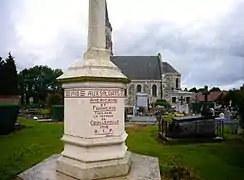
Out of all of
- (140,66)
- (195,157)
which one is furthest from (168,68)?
(195,157)

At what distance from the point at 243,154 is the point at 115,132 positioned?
6.65 metres

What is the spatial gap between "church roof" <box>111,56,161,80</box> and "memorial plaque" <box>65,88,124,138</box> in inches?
2635

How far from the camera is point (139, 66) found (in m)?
74.9

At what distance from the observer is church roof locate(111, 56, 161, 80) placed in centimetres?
7375

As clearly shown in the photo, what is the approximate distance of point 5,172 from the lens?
6.78m

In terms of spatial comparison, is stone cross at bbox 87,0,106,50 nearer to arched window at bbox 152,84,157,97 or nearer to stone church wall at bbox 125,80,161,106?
stone church wall at bbox 125,80,161,106

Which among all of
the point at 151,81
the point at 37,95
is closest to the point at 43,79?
the point at 37,95

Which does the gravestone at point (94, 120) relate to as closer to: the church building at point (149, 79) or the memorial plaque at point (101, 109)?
the memorial plaque at point (101, 109)

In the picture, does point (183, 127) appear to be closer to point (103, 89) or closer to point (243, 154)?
point (243, 154)

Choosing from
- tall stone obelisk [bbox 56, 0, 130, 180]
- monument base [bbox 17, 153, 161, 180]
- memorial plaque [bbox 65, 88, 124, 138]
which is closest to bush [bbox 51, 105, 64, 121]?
monument base [bbox 17, 153, 161, 180]

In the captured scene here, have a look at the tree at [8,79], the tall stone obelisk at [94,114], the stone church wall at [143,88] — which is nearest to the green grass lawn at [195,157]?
the tall stone obelisk at [94,114]

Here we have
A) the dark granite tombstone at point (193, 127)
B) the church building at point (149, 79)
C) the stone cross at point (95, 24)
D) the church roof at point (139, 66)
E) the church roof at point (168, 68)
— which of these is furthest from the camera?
the church roof at point (168, 68)

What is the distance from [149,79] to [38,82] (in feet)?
92.7

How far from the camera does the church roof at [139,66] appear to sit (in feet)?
242
